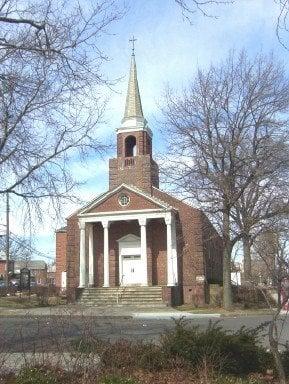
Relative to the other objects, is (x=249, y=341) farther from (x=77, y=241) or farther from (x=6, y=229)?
(x=77, y=241)

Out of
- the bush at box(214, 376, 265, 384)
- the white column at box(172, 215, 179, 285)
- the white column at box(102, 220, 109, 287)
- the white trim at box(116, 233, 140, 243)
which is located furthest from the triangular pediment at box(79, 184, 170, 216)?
the bush at box(214, 376, 265, 384)

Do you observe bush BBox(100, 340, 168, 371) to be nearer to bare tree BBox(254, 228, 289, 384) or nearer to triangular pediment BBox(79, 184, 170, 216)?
bare tree BBox(254, 228, 289, 384)

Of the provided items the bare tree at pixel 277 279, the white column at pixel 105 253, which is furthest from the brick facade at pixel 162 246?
the bare tree at pixel 277 279

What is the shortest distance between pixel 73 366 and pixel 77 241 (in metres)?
33.7

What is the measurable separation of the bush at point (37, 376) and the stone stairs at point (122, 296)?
89.0 ft

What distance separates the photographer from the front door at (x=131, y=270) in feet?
129

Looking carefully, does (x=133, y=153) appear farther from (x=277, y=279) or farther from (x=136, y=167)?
(x=277, y=279)

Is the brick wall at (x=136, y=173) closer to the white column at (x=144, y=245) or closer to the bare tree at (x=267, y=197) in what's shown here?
the white column at (x=144, y=245)

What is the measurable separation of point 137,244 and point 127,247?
0.84m

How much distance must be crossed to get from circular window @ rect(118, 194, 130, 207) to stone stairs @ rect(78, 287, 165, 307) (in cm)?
601

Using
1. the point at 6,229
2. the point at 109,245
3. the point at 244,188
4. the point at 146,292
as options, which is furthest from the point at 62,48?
the point at 109,245

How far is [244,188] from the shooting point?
31469mm

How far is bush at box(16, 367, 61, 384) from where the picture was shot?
6867mm

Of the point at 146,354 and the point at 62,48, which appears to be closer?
the point at 146,354
